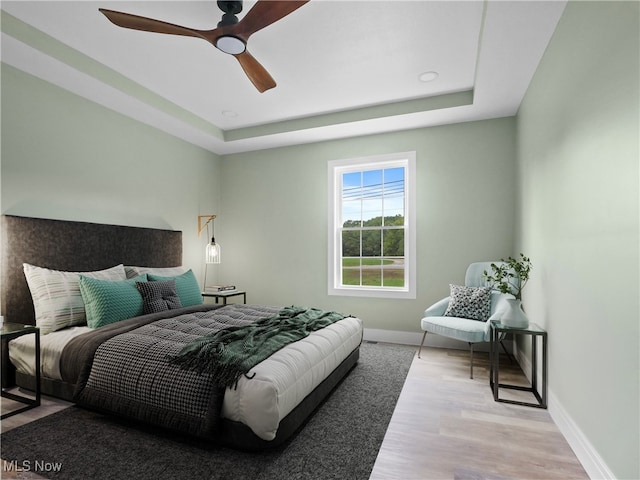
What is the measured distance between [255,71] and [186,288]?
7.40ft

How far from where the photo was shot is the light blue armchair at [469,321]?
3.10m

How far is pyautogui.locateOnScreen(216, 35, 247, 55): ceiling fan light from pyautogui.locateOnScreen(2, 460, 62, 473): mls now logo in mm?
2592

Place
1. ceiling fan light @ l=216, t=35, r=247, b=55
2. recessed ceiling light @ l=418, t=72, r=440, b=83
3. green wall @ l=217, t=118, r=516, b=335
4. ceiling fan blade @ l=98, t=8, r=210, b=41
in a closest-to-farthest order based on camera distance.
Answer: ceiling fan blade @ l=98, t=8, r=210, b=41, ceiling fan light @ l=216, t=35, r=247, b=55, recessed ceiling light @ l=418, t=72, r=440, b=83, green wall @ l=217, t=118, r=516, b=335

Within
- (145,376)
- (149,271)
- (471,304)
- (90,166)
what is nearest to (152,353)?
(145,376)

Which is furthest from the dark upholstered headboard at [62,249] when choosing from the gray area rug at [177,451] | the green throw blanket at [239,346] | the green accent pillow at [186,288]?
the green throw blanket at [239,346]

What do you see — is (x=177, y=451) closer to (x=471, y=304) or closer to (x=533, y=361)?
(x=533, y=361)

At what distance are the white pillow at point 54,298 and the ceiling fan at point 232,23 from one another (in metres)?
2.03

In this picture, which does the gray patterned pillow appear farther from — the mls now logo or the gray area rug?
the mls now logo

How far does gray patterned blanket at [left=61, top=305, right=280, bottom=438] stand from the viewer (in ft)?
6.40

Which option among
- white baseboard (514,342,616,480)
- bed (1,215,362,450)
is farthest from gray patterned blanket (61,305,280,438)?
white baseboard (514,342,616,480)

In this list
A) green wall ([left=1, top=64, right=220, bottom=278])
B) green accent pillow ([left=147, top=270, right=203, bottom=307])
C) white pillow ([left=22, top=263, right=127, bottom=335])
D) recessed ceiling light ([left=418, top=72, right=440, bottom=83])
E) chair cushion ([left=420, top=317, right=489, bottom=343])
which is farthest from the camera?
green accent pillow ([left=147, top=270, right=203, bottom=307])

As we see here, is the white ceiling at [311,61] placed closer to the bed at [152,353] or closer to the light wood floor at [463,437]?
the bed at [152,353]

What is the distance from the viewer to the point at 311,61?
3.10m

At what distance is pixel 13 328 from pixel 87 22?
2.23m
